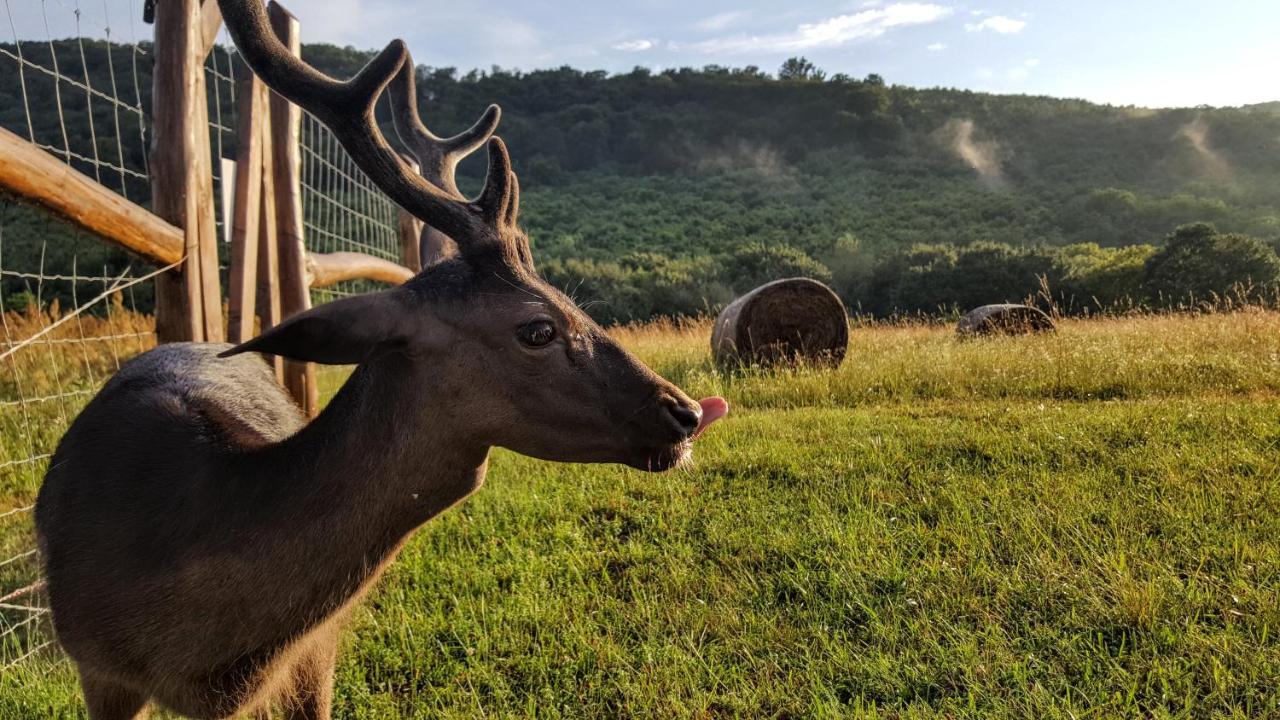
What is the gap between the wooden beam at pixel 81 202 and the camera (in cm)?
252

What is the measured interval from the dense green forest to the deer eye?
382 inches

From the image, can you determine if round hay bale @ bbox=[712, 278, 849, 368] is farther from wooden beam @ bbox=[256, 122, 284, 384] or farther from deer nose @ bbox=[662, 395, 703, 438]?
deer nose @ bbox=[662, 395, 703, 438]

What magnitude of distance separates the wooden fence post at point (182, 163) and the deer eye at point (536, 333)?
2.39 meters

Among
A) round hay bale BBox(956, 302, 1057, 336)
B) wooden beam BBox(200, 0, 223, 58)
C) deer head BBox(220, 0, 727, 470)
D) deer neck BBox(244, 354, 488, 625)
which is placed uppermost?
wooden beam BBox(200, 0, 223, 58)

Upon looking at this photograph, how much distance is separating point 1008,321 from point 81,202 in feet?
37.6

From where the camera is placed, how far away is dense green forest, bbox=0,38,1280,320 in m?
20.5

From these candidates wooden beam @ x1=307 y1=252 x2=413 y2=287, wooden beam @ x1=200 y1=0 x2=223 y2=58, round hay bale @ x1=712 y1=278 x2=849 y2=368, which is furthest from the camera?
round hay bale @ x1=712 y1=278 x2=849 y2=368

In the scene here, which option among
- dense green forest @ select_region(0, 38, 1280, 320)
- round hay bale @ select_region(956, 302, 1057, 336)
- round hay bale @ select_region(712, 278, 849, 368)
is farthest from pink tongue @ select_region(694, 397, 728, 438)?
round hay bale @ select_region(956, 302, 1057, 336)

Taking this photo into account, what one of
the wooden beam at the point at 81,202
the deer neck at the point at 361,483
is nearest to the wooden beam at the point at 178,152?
the wooden beam at the point at 81,202

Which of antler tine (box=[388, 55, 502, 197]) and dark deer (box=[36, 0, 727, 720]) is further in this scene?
antler tine (box=[388, 55, 502, 197])

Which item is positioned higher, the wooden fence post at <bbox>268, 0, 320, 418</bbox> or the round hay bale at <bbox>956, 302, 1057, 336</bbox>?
the wooden fence post at <bbox>268, 0, 320, 418</bbox>

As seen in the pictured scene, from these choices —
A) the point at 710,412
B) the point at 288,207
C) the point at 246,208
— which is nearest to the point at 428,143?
the point at 710,412

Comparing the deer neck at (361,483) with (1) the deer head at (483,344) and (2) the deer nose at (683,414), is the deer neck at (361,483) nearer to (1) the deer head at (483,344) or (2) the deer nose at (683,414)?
(1) the deer head at (483,344)

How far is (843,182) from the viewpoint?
1779 inches
